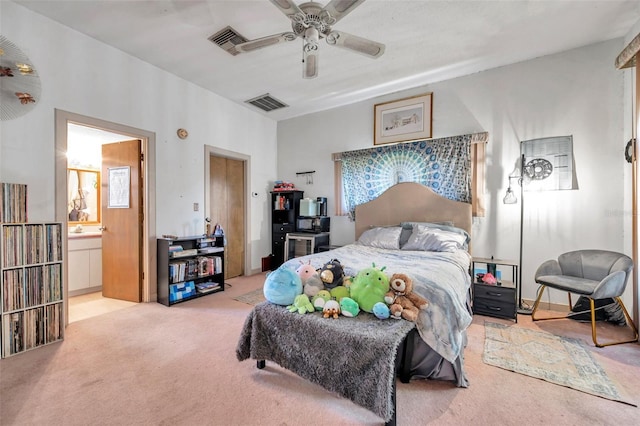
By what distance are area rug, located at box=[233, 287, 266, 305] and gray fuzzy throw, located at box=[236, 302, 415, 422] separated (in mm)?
1542

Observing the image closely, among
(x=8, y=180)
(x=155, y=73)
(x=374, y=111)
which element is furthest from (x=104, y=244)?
(x=374, y=111)

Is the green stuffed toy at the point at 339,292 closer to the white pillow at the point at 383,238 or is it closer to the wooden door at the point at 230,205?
the white pillow at the point at 383,238

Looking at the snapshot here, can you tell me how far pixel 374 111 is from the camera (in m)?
4.24

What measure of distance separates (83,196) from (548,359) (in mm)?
6131

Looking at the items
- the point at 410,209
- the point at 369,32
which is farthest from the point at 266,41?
the point at 410,209

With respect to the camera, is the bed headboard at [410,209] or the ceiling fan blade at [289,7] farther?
the bed headboard at [410,209]

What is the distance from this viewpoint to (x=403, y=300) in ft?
5.52

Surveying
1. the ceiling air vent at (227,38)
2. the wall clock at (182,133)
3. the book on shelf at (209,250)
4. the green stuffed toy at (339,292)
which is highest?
the ceiling air vent at (227,38)

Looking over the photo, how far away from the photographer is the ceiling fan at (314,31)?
5.77 ft

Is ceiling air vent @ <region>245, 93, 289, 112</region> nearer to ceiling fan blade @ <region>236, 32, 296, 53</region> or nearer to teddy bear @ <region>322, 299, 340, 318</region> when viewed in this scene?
ceiling fan blade @ <region>236, 32, 296, 53</region>

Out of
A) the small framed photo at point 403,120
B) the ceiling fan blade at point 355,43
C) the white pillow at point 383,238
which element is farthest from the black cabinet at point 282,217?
the ceiling fan blade at point 355,43

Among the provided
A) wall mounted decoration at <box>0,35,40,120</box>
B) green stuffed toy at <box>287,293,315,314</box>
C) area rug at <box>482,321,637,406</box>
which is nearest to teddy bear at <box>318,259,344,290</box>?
green stuffed toy at <box>287,293,315,314</box>

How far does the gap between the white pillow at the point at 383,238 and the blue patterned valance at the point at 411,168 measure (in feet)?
2.50

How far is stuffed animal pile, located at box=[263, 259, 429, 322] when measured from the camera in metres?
1.67
